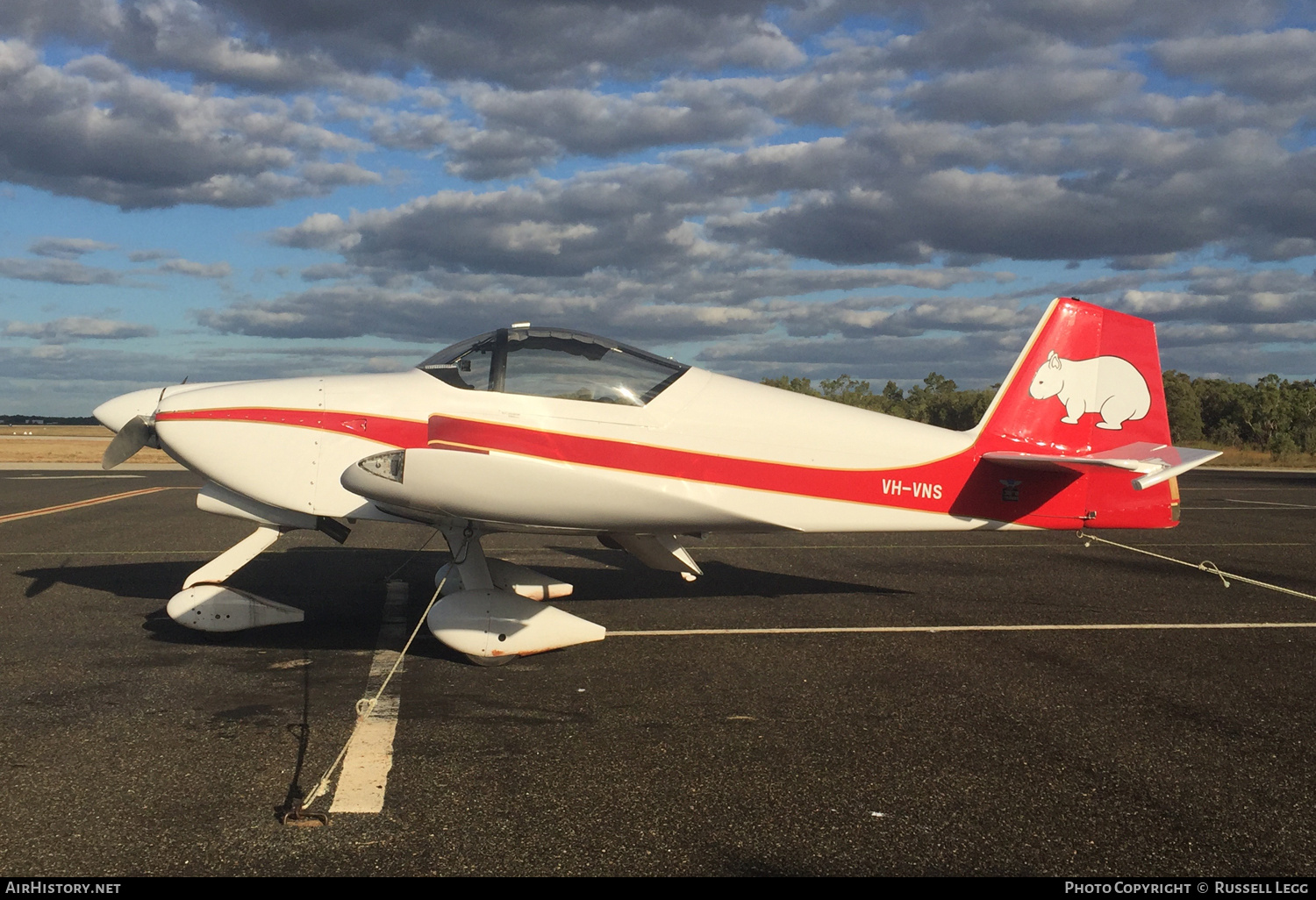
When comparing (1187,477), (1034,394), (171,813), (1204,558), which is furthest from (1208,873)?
(1187,477)

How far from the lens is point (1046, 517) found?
8.22 meters

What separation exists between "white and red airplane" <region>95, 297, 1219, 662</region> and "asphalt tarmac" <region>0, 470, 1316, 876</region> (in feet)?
2.60

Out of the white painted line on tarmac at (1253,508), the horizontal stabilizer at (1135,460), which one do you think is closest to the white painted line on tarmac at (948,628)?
the horizontal stabilizer at (1135,460)

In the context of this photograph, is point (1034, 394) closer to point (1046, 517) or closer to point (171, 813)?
point (1046, 517)

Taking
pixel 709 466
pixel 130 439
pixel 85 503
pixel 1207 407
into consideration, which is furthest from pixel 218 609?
pixel 1207 407

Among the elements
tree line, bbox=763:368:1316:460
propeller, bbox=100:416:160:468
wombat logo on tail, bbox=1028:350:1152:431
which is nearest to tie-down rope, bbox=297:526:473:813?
propeller, bbox=100:416:160:468

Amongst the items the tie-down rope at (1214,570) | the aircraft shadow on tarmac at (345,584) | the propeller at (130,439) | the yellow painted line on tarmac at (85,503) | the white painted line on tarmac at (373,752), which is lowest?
the yellow painted line on tarmac at (85,503)

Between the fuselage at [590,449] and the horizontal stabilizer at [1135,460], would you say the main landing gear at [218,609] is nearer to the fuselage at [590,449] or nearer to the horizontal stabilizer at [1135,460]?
the fuselage at [590,449]

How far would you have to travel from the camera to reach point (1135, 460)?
25.8 feet

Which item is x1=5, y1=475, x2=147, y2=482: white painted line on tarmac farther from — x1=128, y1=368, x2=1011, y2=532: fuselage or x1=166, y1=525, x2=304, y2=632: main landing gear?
x1=128, y1=368, x2=1011, y2=532: fuselage

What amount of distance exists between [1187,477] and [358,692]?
106 ft

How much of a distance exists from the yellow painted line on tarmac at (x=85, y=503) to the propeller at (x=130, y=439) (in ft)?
32.9

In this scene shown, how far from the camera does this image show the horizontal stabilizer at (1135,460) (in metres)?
7.18

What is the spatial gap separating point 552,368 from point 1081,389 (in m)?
5.09
